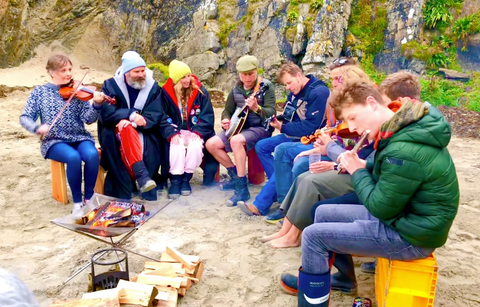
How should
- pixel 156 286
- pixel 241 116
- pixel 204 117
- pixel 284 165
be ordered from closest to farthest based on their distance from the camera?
pixel 156 286 → pixel 284 165 → pixel 241 116 → pixel 204 117

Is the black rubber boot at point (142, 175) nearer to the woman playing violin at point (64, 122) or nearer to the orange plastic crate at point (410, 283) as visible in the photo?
the woman playing violin at point (64, 122)

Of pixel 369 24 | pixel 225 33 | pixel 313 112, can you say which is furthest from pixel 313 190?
pixel 225 33

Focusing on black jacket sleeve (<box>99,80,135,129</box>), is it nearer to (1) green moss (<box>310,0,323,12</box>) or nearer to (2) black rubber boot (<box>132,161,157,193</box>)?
(2) black rubber boot (<box>132,161,157,193</box>)

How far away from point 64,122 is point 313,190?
285 centimetres

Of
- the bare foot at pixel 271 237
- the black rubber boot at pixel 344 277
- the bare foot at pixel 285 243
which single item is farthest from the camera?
the bare foot at pixel 271 237

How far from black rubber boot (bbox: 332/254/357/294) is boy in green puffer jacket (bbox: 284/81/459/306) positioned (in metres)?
0.39

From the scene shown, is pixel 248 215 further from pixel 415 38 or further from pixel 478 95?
pixel 415 38

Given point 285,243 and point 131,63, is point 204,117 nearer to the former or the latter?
point 131,63

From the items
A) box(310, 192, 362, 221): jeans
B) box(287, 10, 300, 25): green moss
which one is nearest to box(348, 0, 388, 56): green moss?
box(287, 10, 300, 25): green moss

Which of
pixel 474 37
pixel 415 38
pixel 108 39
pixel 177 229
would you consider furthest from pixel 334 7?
pixel 177 229

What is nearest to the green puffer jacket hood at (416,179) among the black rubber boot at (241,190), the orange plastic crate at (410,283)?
the orange plastic crate at (410,283)

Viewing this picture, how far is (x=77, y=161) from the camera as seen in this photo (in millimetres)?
4543

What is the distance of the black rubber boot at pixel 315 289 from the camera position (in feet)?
8.55

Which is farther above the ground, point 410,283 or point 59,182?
point 410,283
